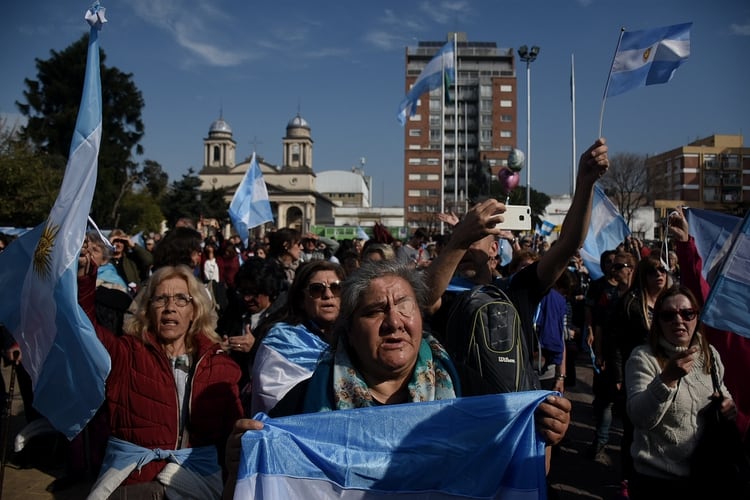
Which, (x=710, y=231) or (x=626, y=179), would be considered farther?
(x=626, y=179)

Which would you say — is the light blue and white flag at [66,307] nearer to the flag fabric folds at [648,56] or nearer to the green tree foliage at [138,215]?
the flag fabric folds at [648,56]

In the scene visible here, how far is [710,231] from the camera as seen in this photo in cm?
472

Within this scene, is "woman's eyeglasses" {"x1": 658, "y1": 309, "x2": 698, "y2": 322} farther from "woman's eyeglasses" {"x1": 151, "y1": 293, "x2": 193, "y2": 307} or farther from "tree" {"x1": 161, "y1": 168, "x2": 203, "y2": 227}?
"tree" {"x1": 161, "y1": 168, "x2": 203, "y2": 227}

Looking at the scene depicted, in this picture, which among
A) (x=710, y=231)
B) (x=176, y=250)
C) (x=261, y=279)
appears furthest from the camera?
(x=176, y=250)

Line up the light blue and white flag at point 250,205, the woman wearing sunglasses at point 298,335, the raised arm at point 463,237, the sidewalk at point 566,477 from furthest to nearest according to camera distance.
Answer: the light blue and white flag at point 250,205, the sidewalk at point 566,477, the woman wearing sunglasses at point 298,335, the raised arm at point 463,237

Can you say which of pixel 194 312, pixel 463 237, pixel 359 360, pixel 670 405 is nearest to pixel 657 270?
pixel 670 405

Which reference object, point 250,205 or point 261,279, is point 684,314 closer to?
point 261,279

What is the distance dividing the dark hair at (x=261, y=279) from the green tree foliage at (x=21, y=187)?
21873 mm

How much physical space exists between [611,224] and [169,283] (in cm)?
726

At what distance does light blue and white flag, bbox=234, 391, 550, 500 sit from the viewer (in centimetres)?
205

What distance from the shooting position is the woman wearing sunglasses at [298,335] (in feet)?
9.87

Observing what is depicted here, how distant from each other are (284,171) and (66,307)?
338 ft

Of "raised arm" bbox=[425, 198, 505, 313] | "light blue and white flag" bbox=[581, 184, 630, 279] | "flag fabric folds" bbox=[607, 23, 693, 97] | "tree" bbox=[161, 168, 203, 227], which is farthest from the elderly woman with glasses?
A: "tree" bbox=[161, 168, 203, 227]

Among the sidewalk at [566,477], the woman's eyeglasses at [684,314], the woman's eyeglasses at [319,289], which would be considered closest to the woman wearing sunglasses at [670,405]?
the woman's eyeglasses at [684,314]
